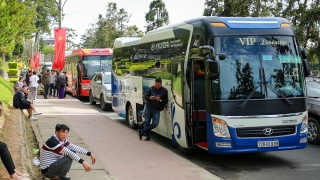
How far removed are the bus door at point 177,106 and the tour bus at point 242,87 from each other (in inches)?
0.9

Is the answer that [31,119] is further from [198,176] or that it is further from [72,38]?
[72,38]

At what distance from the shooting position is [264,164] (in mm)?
9227

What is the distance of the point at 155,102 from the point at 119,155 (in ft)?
5.57

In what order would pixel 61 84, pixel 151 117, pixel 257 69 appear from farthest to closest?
pixel 61 84, pixel 151 117, pixel 257 69

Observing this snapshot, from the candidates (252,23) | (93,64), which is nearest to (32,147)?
(252,23)

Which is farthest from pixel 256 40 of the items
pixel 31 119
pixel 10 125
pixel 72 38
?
pixel 72 38

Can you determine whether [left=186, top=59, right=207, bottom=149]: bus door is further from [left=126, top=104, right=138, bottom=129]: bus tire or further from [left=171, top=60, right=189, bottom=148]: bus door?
[left=126, top=104, right=138, bottom=129]: bus tire

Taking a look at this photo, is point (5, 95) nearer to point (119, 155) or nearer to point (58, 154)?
point (119, 155)

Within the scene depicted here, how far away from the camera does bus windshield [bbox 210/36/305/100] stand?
8430 millimetres

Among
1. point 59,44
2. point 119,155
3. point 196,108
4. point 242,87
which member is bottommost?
point 119,155

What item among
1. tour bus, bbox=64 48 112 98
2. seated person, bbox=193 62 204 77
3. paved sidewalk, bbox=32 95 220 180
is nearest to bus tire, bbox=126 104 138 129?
paved sidewalk, bbox=32 95 220 180

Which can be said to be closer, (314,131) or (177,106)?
(177,106)

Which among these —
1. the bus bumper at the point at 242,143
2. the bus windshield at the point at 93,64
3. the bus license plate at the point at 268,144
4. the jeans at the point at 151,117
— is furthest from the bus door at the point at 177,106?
the bus windshield at the point at 93,64

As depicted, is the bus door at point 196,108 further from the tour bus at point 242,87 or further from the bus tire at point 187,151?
the bus tire at point 187,151
